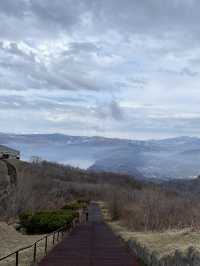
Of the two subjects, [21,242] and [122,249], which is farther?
[21,242]

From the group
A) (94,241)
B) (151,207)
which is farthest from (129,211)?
(94,241)

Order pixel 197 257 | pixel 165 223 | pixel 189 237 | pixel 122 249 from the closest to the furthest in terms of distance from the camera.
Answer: pixel 197 257 → pixel 189 237 → pixel 122 249 → pixel 165 223

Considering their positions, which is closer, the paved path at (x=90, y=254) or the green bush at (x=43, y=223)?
the paved path at (x=90, y=254)

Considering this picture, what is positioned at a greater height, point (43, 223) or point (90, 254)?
point (43, 223)

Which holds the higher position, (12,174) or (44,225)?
(12,174)

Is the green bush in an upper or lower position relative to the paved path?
upper

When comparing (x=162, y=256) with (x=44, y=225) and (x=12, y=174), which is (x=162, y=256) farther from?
(x=12, y=174)

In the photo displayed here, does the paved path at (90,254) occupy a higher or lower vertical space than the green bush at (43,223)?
lower

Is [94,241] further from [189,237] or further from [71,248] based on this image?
[189,237]

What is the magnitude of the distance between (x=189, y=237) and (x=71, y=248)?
630cm

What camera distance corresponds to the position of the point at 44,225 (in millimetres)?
31547

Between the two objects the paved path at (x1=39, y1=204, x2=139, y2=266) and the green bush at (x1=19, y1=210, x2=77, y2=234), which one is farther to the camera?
the green bush at (x1=19, y1=210, x2=77, y2=234)

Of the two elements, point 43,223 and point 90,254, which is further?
point 43,223

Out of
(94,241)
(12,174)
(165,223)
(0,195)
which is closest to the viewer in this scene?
(94,241)
